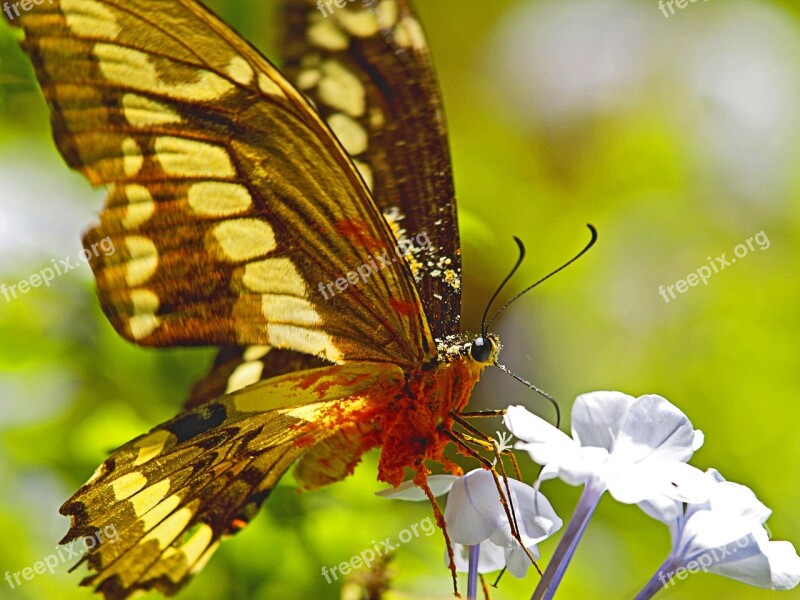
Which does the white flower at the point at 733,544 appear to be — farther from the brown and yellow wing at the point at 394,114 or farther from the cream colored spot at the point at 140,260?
the cream colored spot at the point at 140,260

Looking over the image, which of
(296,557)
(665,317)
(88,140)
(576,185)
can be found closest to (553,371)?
(665,317)

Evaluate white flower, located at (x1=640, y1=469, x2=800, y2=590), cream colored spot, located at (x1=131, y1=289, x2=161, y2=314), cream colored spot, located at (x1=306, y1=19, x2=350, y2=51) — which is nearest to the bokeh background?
cream colored spot, located at (x1=306, y1=19, x2=350, y2=51)

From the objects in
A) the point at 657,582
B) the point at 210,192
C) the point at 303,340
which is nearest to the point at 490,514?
the point at 657,582

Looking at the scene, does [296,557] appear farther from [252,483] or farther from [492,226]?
[492,226]

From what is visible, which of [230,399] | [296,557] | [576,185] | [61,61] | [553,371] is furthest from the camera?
[576,185]

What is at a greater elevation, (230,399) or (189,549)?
(230,399)

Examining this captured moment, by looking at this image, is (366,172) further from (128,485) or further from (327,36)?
(128,485)

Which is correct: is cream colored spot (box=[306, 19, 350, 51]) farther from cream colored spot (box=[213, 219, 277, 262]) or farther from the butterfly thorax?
the butterfly thorax
